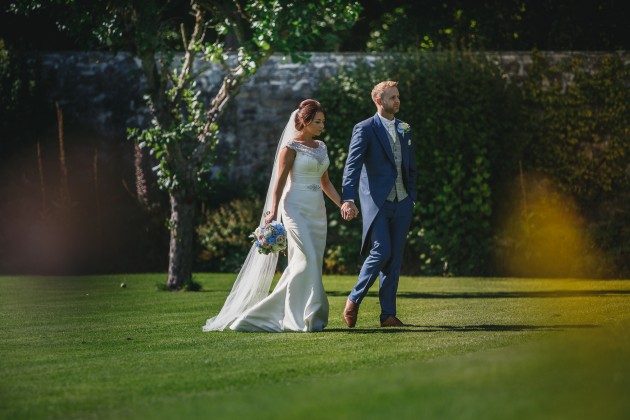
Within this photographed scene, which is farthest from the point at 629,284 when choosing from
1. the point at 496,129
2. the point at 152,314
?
the point at 152,314

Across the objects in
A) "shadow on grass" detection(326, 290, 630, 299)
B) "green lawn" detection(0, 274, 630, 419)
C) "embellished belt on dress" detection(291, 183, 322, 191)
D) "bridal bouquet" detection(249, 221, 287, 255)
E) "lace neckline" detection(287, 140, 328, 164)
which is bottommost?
"green lawn" detection(0, 274, 630, 419)

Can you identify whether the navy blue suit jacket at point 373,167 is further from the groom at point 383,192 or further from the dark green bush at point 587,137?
the dark green bush at point 587,137

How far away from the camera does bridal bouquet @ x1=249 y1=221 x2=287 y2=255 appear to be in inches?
356

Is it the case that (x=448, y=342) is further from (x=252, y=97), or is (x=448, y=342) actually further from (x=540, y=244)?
(x=252, y=97)

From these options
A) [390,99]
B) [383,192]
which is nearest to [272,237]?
[383,192]

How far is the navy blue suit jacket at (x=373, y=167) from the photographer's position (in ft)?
29.4

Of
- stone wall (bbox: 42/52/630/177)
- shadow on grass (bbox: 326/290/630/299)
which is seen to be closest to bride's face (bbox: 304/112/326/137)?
shadow on grass (bbox: 326/290/630/299)

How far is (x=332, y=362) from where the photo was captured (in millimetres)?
6871

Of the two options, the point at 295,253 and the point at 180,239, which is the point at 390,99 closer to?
the point at 295,253

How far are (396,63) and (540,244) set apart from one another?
132 inches

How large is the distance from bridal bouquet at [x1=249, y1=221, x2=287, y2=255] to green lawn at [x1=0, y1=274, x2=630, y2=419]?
0.81 m

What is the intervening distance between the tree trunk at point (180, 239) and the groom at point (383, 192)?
193 inches

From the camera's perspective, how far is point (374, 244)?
8.95 metres

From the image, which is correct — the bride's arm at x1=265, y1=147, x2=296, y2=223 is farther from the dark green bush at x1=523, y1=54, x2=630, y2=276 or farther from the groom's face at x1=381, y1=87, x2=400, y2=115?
the dark green bush at x1=523, y1=54, x2=630, y2=276
